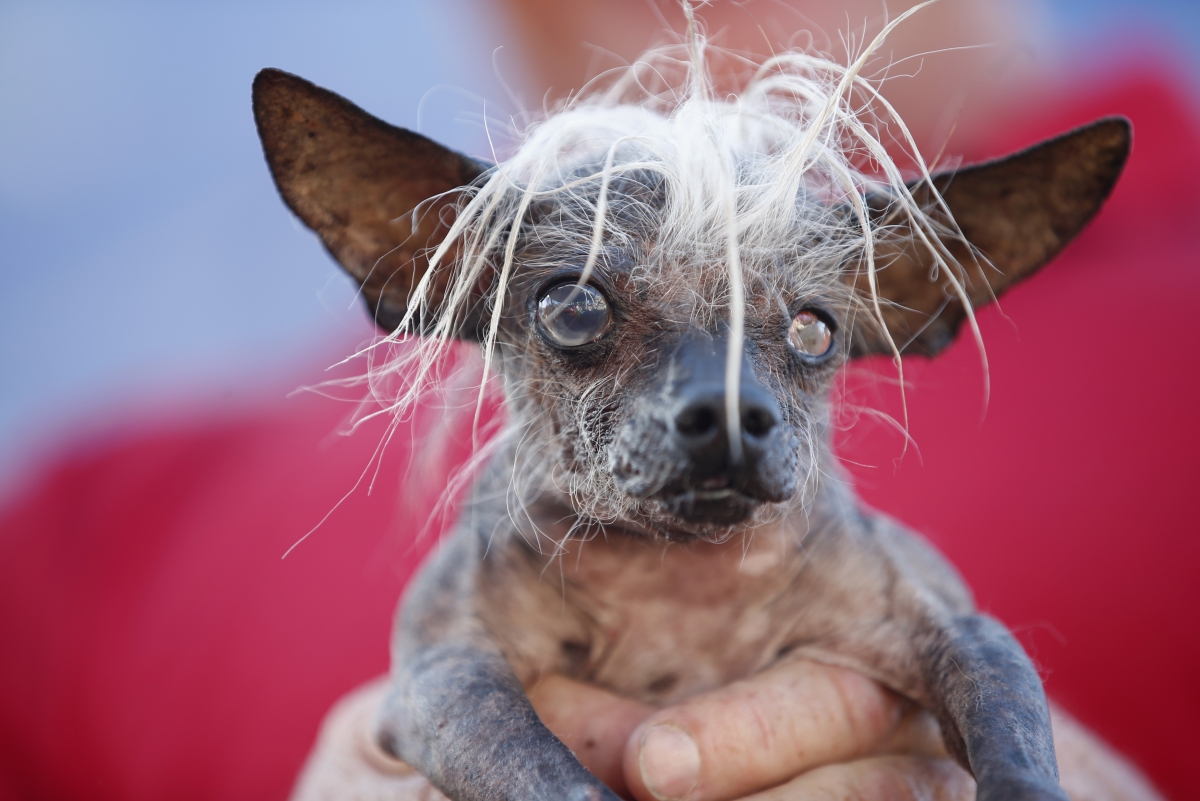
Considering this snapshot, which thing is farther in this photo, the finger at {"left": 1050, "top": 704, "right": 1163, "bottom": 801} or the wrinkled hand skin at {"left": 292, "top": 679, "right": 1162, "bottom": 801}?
the finger at {"left": 1050, "top": 704, "right": 1163, "bottom": 801}

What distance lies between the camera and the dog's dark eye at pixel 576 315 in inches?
37.2

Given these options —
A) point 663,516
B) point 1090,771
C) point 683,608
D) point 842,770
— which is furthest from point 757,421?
point 1090,771

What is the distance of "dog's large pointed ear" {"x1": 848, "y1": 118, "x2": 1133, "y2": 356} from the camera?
104 centimetres

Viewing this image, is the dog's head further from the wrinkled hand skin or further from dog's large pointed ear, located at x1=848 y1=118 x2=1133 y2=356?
the wrinkled hand skin

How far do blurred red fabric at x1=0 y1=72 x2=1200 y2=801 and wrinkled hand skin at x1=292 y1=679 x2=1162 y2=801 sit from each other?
0.43m

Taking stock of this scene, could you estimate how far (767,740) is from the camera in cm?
106

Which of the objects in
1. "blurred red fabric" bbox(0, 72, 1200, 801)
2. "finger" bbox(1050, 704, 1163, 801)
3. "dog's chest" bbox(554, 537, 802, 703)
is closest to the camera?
"dog's chest" bbox(554, 537, 802, 703)

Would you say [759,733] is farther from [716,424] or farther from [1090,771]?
[1090,771]

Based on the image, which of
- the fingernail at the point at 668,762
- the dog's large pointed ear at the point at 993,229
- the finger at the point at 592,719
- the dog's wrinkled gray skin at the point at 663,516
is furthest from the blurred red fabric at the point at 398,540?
the fingernail at the point at 668,762

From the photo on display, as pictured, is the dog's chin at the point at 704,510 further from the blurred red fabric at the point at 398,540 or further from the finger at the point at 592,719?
the blurred red fabric at the point at 398,540

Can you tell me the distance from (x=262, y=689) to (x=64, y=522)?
0.80 metres

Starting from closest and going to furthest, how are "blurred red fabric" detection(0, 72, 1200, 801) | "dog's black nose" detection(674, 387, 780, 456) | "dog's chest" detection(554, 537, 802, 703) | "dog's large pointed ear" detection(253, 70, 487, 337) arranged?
"dog's black nose" detection(674, 387, 780, 456), "dog's large pointed ear" detection(253, 70, 487, 337), "dog's chest" detection(554, 537, 802, 703), "blurred red fabric" detection(0, 72, 1200, 801)

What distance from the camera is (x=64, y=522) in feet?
7.53

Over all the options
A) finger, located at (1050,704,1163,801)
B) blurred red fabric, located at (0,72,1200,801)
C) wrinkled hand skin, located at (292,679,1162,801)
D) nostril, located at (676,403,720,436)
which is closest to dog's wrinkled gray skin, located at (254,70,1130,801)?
nostril, located at (676,403,720,436)
